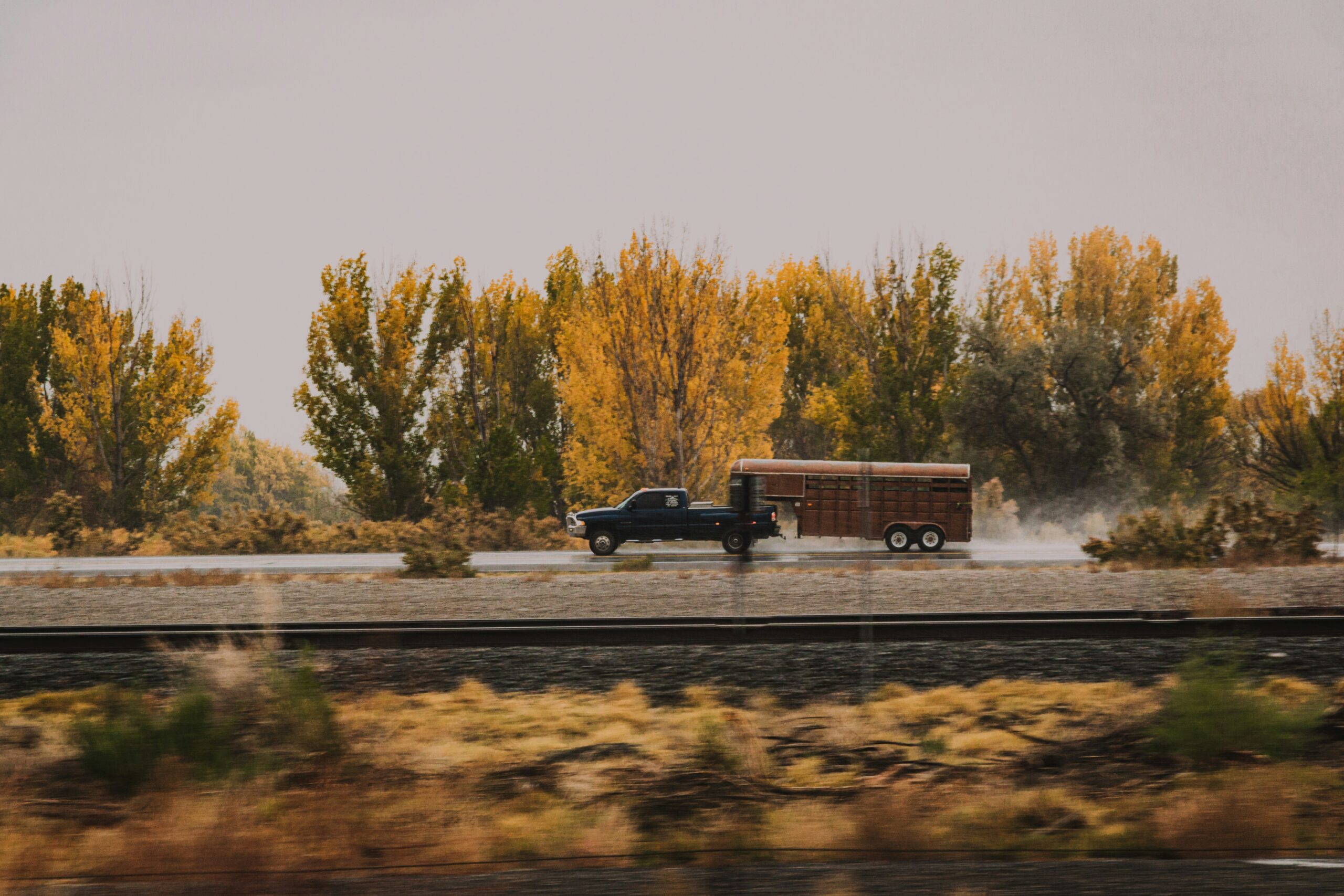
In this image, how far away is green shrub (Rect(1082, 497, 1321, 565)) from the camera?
21.0 meters

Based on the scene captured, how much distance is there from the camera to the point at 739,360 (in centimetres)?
3250

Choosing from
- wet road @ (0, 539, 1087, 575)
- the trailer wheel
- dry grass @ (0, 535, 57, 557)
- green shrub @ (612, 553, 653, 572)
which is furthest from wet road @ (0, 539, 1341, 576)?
dry grass @ (0, 535, 57, 557)

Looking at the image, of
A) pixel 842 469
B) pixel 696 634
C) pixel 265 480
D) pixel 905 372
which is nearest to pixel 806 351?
pixel 905 372

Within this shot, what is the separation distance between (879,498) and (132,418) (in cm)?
2538

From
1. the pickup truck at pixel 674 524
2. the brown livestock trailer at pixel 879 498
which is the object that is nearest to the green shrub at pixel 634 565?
the pickup truck at pixel 674 524

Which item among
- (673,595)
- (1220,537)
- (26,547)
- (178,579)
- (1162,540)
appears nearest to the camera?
(673,595)

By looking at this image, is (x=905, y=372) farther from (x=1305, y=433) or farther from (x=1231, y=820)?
(x=1231, y=820)

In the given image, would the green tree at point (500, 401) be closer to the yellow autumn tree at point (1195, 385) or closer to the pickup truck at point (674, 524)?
the pickup truck at point (674, 524)

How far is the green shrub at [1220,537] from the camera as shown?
21.0 meters

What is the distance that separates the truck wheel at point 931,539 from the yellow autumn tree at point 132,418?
78.9 feet

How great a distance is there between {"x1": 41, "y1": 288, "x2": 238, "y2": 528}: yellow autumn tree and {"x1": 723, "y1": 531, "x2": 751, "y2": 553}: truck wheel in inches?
811

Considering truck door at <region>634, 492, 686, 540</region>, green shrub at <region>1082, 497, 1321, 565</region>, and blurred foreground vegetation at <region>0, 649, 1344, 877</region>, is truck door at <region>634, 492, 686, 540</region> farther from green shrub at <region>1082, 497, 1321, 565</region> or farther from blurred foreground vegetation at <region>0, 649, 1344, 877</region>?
blurred foreground vegetation at <region>0, 649, 1344, 877</region>

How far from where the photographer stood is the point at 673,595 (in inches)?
623

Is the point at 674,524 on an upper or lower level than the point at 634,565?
upper
